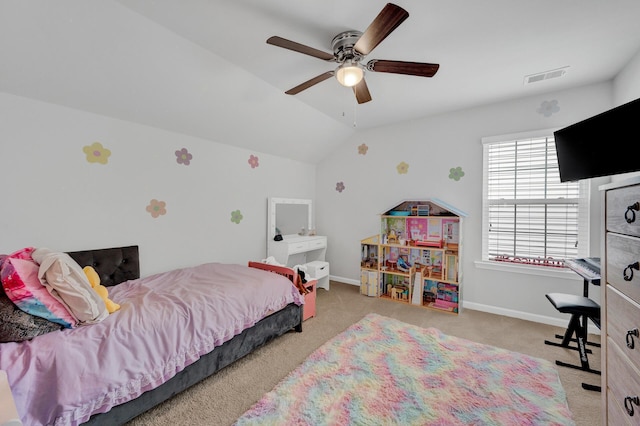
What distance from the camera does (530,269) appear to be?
9.98 ft

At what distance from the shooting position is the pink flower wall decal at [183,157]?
9.63 feet

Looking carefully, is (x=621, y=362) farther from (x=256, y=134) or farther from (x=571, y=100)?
(x=256, y=134)

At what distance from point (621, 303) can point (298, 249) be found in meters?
3.25

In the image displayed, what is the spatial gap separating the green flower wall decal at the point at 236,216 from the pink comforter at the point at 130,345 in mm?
1154

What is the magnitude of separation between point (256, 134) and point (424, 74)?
2178 mm

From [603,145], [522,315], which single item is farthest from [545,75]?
[522,315]

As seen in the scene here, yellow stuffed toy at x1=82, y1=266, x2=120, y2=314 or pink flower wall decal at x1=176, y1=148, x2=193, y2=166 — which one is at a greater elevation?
pink flower wall decal at x1=176, y1=148, x2=193, y2=166

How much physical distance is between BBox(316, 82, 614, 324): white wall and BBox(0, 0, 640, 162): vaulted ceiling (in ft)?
0.95

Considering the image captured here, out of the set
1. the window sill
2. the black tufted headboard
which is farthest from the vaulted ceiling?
the window sill

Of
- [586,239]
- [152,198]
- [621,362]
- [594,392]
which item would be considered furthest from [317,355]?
[586,239]

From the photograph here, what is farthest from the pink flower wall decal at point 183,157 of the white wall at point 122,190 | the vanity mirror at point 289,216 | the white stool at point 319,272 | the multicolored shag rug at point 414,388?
the multicolored shag rug at point 414,388

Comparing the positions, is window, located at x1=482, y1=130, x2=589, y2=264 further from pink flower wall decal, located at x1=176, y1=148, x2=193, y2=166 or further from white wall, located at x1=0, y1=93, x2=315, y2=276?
pink flower wall decal, located at x1=176, y1=148, x2=193, y2=166

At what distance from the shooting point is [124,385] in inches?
56.6

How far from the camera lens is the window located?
113 inches
